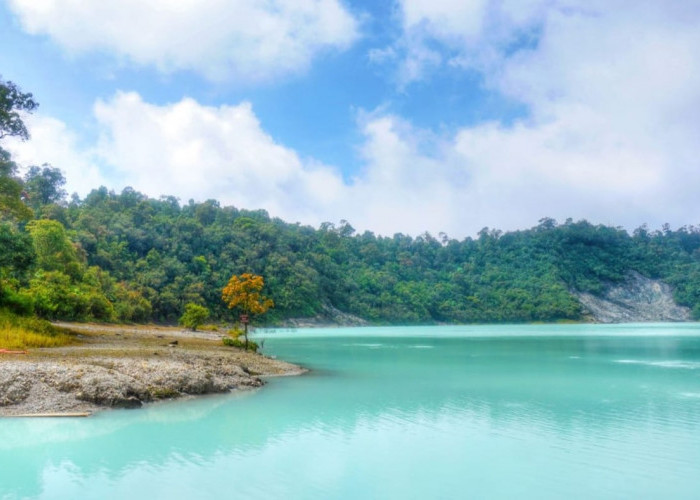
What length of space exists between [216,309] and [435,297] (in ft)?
208

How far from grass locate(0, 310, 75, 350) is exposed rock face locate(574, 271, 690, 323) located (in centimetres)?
12258

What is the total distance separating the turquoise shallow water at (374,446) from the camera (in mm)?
8992

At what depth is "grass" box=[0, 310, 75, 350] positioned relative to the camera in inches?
770

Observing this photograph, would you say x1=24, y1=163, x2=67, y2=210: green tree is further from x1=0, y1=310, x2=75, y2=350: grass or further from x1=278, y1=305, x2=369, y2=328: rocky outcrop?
x1=0, y1=310, x2=75, y2=350: grass

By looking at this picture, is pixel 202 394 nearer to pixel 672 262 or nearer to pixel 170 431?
pixel 170 431

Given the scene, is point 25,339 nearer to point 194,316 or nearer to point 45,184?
point 194,316

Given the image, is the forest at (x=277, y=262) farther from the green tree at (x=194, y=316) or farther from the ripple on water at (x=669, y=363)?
the ripple on water at (x=669, y=363)

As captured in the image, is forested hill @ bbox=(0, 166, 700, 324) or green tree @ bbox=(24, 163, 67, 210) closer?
forested hill @ bbox=(0, 166, 700, 324)

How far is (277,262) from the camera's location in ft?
322

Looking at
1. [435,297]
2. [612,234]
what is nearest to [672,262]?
[612,234]

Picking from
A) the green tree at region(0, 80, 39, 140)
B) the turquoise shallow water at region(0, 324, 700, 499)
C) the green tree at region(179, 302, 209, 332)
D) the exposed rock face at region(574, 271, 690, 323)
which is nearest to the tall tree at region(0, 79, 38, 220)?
the green tree at region(0, 80, 39, 140)

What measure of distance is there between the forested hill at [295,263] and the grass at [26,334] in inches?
73.8

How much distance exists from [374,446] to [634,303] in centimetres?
14017

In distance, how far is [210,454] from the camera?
10.7 meters
